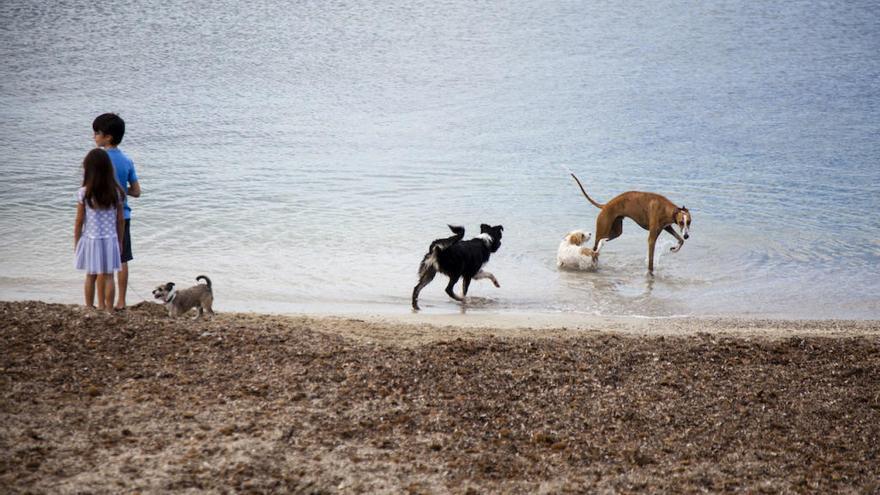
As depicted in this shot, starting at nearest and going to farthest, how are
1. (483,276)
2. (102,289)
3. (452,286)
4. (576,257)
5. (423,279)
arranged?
1. (102,289)
2. (423,279)
3. (452,286)
4. (483,276)
5. (576,257)

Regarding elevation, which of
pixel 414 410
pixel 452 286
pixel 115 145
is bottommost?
pixel 414 410

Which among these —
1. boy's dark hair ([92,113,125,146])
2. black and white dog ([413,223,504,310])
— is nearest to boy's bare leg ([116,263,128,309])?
boy's dark hair ([92,113,125,146])

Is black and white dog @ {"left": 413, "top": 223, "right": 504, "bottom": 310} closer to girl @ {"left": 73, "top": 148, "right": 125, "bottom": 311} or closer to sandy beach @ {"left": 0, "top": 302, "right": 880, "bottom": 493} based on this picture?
sandy beach @ {"left": 0, "top": 302, "right": 880, "bottom": 493}

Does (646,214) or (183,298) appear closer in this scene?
(183,298)

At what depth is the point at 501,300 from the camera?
10.4m

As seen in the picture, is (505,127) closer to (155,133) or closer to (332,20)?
(155,133)

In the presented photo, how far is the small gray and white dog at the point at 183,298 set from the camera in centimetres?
749

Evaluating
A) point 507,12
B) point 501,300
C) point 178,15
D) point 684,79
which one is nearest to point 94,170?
point 501,300

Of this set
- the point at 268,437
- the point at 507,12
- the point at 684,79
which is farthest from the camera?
the point at 507,12

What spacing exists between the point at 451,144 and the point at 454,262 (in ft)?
40.0

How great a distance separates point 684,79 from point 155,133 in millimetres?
15635

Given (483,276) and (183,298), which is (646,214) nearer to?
(483,276)

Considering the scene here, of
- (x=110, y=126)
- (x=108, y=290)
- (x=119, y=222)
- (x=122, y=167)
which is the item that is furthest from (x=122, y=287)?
(x=110, y=126)

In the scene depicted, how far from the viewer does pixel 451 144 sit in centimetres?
2175
